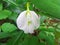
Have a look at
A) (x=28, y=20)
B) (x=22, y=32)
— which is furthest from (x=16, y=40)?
(x=28, y=20)

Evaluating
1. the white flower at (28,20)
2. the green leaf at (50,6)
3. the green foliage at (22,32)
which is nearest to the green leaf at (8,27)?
the green foliage at (22,32)

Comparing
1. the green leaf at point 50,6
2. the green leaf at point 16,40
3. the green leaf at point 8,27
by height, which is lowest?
the green leaf at point 16,40

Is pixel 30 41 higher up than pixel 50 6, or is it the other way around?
pixel 50 6

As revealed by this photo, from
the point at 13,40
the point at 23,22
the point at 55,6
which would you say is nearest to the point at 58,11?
the point at 55,6

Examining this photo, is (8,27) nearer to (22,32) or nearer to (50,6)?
(22,32)

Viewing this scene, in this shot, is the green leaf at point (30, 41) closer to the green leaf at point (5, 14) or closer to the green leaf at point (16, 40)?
the green leaf at point (16, 40)

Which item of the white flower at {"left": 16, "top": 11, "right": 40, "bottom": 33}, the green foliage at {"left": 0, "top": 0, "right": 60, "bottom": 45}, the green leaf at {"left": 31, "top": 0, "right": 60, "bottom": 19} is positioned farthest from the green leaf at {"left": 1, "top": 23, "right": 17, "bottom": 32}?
the green leaf at {"left": 31, "top": 0, "right": 60, "bottom": 19}

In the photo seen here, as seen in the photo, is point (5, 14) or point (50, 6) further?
point (5, 14)

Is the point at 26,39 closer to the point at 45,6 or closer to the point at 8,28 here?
the point at 8,28

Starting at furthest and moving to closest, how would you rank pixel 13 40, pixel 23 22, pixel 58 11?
pixel 13 40 → pixel 23 22 → pixel 58 11

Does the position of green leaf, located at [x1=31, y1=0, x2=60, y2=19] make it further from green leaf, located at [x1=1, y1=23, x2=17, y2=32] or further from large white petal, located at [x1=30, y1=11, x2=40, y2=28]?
green leaf, located at [x1=1, y1=23, x2=17, y2=32]

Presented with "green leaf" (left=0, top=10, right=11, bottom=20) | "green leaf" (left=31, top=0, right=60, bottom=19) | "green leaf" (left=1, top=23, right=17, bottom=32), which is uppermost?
"green leaf" (left=31, top=0, right=60, bottom=19)
